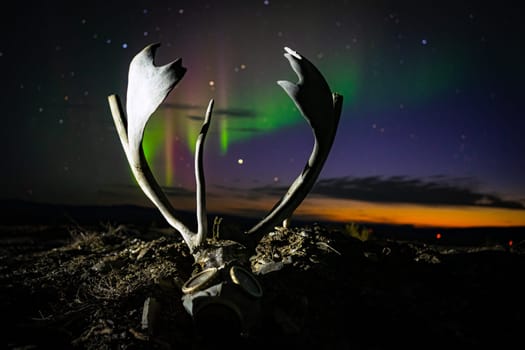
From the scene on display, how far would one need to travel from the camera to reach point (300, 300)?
332 cm

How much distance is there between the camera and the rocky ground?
2.98m

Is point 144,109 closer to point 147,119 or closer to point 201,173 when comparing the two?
point 147,119

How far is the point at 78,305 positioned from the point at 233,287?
61.0 inches

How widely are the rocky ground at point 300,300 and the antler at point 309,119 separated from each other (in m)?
0.52

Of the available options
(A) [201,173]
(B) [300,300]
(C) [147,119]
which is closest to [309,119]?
(A) [201,173]

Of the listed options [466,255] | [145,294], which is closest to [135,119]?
[145,294]

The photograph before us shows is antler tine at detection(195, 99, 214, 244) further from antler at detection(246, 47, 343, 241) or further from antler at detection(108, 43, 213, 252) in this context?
antler at detection(246, 47, 343, 241)

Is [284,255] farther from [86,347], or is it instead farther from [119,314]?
[86,347]

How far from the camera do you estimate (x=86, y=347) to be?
2.77 metres

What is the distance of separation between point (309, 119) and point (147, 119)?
1530 mm

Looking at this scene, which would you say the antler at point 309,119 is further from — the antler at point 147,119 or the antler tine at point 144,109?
the antler tine at point 144,109

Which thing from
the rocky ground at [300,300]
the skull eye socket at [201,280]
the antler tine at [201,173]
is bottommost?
the rocky ground at [300,300]

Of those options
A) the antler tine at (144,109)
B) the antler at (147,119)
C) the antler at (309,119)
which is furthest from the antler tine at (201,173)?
the antler at (309,119)

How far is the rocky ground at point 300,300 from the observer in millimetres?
2982
